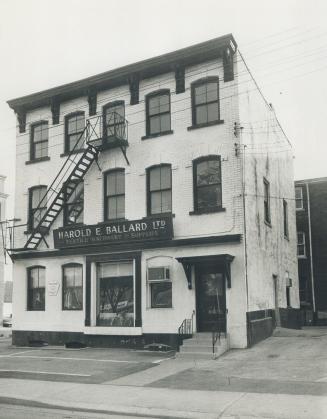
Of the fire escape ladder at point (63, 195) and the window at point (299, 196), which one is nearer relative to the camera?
the fire escape ladder at point (63, 195)

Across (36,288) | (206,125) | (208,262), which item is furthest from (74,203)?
(208,262)

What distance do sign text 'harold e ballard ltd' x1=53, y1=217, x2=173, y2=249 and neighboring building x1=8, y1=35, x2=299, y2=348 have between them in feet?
0.14

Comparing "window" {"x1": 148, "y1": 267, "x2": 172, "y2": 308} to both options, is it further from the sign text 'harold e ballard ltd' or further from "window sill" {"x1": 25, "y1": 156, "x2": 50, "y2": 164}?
"window sill" {"x1": 25, "y1": 156, "x2": 50, "y2": 164}

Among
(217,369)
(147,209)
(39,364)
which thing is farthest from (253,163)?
(39,364)

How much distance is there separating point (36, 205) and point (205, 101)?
8.97 metres

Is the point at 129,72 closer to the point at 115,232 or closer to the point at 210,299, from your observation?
the point at 115,232

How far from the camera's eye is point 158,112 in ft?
Result: 68.1

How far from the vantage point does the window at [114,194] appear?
21125mm

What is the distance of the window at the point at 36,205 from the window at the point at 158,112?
5.76 meters

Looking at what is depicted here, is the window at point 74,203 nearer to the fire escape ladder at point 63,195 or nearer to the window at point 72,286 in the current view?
the fire escape ladder at point 63,195

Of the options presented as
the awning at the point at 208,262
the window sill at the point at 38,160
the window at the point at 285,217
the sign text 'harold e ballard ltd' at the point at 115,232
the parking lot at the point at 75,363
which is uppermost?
the window sill at the point at 38,160

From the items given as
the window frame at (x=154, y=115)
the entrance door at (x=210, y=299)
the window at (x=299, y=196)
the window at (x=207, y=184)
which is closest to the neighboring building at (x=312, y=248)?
the window at (x=299, y=196)

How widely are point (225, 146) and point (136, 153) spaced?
3764 mm

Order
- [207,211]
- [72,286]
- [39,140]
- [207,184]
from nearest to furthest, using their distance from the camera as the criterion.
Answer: [207,211] → [207,184] → [72,286] → [39,140]
